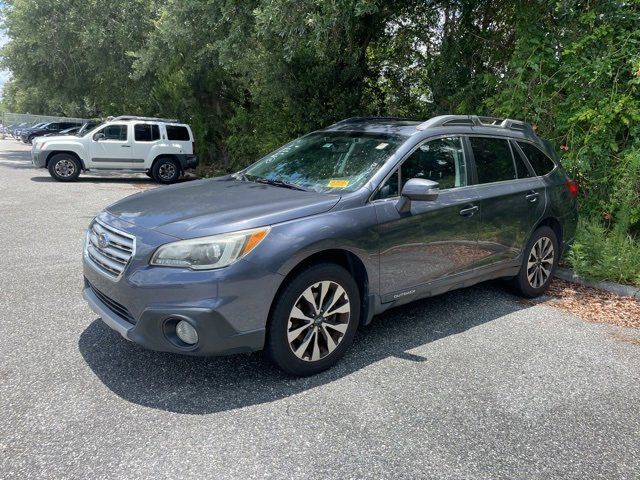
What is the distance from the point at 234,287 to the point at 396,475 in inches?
52.9

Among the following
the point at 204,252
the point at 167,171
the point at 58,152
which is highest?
the point at 204,252

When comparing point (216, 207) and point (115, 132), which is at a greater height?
point (216, 207)

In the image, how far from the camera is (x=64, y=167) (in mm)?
15070

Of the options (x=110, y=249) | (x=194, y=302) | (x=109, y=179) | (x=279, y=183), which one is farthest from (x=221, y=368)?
(x=109, y=179)

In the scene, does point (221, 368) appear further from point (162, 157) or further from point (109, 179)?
point (109, 179)

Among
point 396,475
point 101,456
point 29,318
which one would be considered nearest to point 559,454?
point 396,475

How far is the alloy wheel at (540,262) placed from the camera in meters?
5.28

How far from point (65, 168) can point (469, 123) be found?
44.2ft

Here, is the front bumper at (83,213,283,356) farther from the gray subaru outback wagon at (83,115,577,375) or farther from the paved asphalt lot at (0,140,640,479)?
the paved asphalt lot at (0,140,640,479)

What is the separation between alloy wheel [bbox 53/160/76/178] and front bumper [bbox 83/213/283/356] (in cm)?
1334

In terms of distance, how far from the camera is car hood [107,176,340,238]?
328 centimetres

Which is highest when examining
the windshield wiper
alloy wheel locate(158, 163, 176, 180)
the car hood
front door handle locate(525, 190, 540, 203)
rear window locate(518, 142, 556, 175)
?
rear window locate(518, 142, 556, 175)

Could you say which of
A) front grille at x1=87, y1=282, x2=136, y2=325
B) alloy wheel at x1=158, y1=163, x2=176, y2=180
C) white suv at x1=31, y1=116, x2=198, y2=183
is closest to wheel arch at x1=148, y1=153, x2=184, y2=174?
white suv at x1=31, y1=116, x2=198, y2=183

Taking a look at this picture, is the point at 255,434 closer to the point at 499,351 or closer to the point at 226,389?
the point at 226,389
